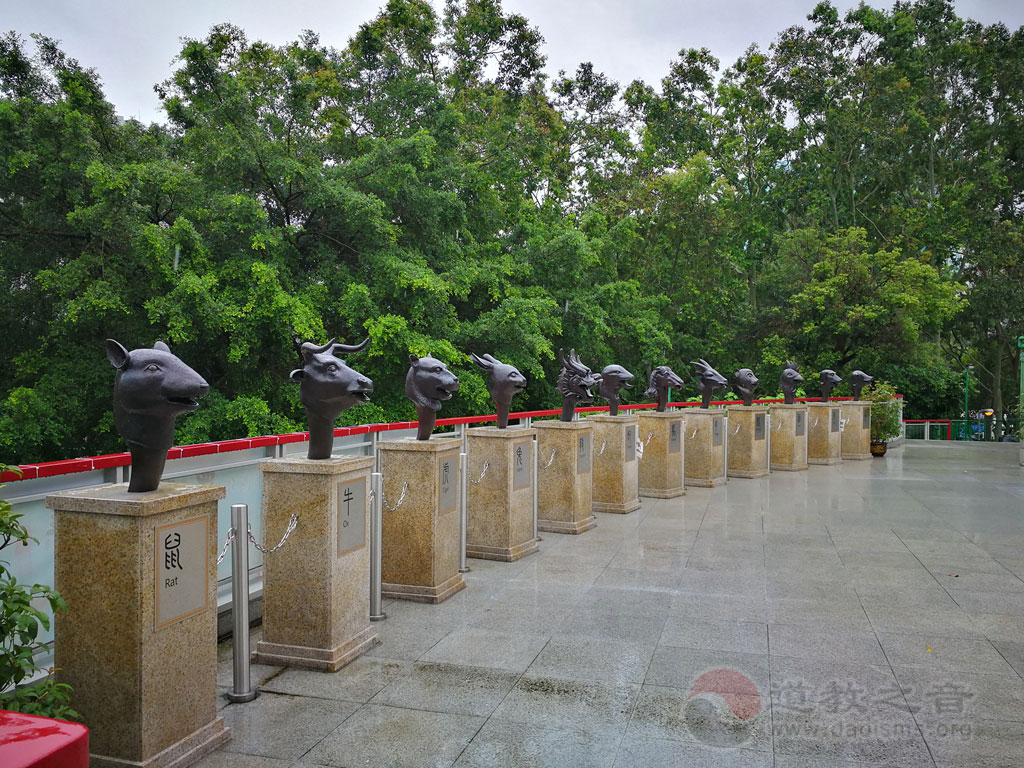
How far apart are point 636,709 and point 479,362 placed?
166 inches

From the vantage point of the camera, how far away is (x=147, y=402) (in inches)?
149

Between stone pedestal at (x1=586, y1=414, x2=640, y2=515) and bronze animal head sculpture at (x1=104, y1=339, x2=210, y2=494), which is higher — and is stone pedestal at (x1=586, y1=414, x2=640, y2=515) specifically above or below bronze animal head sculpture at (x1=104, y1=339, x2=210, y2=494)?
below

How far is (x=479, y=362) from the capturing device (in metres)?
7.93

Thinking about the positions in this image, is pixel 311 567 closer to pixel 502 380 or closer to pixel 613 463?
pixel 502 380

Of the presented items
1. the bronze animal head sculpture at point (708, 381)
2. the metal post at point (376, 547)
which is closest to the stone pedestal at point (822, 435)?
the bronze animal head sculpture at point (708, 381)

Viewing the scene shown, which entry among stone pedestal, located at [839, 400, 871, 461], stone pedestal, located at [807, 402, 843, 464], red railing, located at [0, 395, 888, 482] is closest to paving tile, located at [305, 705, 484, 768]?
red railing, located at [0, 395, 888, 482]

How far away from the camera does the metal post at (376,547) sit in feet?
18.8

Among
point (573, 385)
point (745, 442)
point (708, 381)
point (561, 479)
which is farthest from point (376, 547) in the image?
point (745, 442)

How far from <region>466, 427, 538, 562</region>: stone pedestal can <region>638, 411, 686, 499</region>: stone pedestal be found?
4.55m

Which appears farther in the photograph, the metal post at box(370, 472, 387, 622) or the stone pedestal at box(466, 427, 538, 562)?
the stone pedestal at box(466, 427, 538, 562)

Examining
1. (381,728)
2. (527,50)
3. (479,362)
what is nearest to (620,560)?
(479,362)

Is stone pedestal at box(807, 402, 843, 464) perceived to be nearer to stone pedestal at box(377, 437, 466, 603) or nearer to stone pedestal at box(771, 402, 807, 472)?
stone pedestal at box(771, 402, 807, 472)

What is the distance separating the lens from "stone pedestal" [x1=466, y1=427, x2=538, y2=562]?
307 inches

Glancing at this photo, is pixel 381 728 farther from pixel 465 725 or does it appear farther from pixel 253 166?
pixel 253 166
